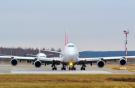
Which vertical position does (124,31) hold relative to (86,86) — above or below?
above

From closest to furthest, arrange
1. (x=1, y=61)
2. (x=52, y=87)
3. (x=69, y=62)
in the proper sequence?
(x=52, y=87), (x=69, y=62), (x=1, y=61)

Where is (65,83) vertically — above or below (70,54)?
below

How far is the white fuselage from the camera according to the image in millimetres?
85188

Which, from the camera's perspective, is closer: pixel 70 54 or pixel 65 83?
pixel 65 83

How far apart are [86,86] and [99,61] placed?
1861 inches

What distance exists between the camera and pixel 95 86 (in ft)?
144

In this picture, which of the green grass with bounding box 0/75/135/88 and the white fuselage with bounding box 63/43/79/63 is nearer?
the green grass with bounding box 0/75/135/88

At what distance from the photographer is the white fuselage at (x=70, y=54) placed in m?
85.2

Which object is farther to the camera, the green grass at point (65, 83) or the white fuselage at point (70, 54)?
the white fuselage at point (70, 54)

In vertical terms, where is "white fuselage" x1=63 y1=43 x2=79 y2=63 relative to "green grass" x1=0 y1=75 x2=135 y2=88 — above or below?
above

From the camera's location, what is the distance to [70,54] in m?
85.1

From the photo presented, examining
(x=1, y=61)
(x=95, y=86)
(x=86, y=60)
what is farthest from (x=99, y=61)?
(x=1, y=61)

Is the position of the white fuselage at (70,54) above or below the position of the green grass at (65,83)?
above

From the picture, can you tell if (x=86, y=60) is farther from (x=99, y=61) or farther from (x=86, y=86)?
(x=86, y=86)
